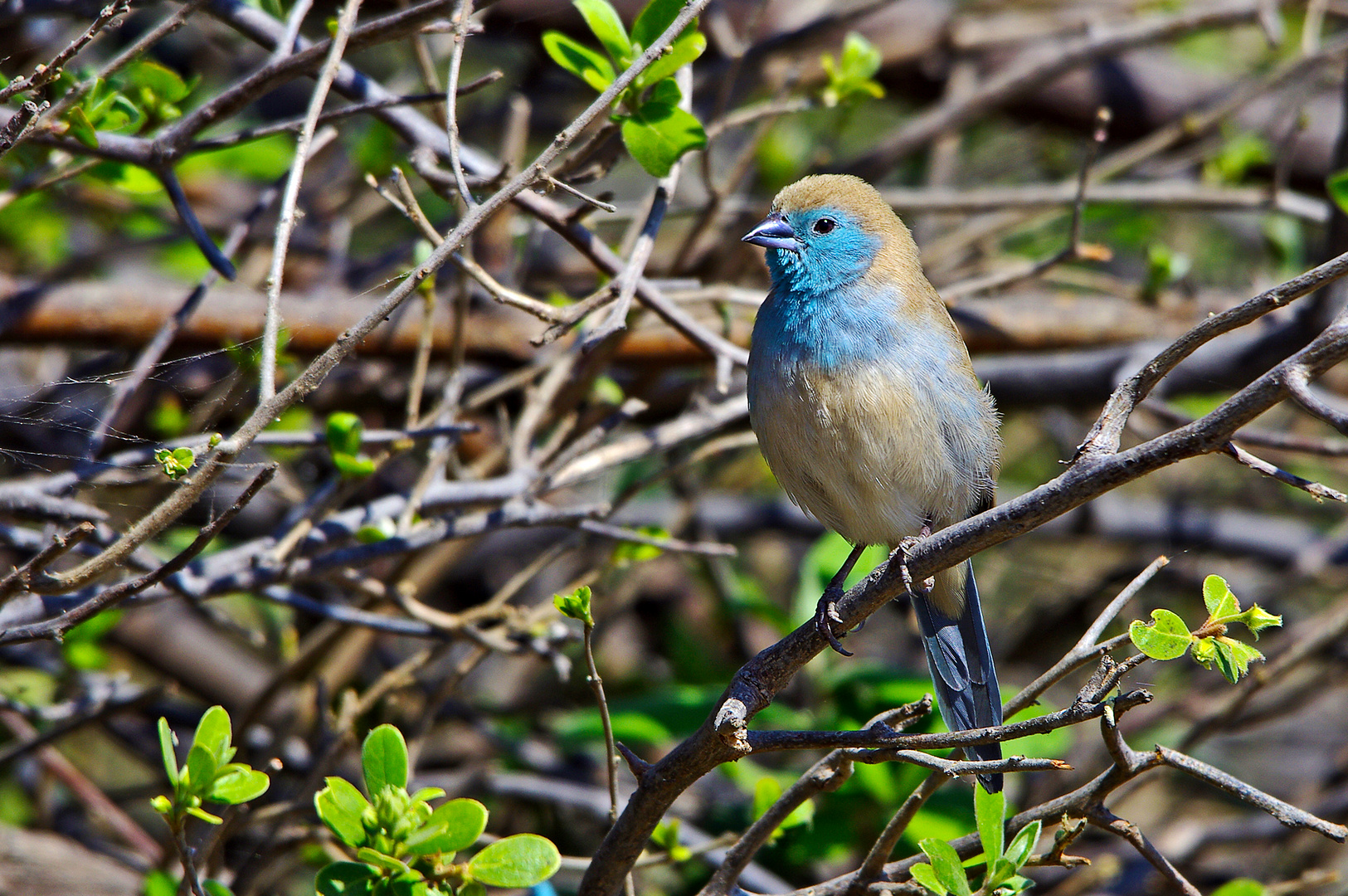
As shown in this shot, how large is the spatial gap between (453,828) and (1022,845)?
95 cm

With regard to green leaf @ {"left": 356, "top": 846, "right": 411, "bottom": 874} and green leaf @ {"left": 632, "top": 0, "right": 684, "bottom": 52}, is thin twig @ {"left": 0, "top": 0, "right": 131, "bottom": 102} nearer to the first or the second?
green leaf @ {"left": 632, "top": 0, "right": 684, "bottom": 52}

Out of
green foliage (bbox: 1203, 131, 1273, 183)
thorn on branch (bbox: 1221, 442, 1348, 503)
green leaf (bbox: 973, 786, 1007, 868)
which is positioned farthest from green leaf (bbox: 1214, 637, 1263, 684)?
green foliage (bbox: 1203, 131, 1273, 183)

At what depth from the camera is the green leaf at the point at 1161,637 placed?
172cm

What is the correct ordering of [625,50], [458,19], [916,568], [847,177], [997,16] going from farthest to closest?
[997,16]
[847,177]
[625,50]
[458,19]
[916,568]

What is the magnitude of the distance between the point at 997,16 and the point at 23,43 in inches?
157

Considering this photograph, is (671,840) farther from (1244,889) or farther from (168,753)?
(1244,889)

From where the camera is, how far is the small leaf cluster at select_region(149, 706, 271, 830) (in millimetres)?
1935

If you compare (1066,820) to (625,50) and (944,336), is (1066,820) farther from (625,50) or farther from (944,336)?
(625,50)

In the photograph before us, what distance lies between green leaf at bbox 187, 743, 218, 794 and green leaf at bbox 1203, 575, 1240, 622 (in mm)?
1632

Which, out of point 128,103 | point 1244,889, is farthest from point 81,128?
point 1244,889

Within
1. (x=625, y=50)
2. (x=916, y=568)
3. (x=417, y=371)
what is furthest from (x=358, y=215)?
(x=916, y=568)

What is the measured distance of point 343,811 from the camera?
6.42ft

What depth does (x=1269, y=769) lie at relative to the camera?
214 inches

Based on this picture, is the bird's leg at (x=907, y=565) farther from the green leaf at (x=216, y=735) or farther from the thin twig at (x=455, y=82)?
the green leaf at (x=216, y=735)
